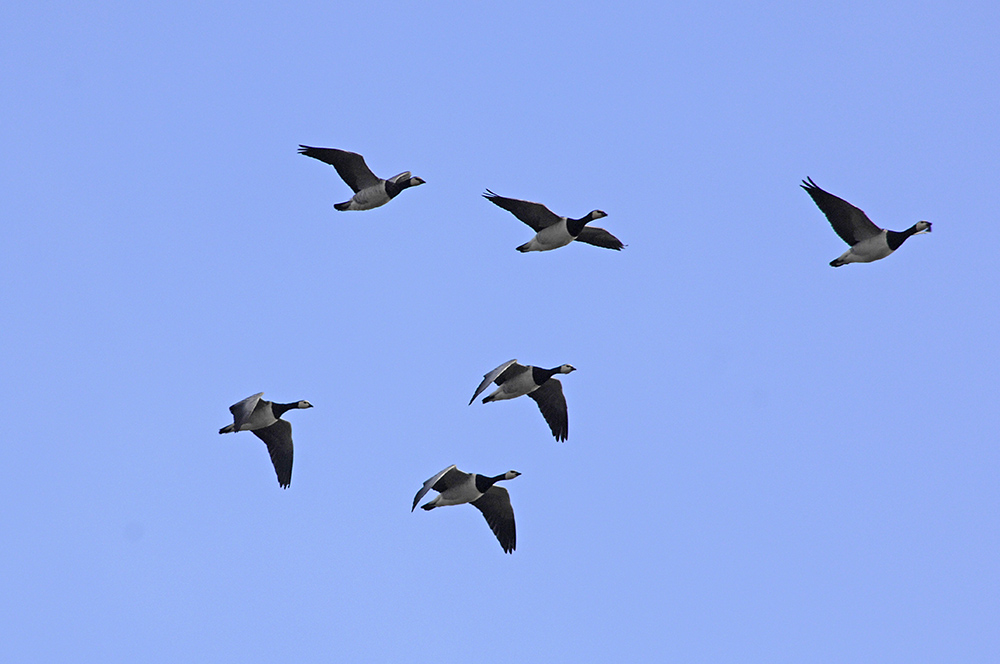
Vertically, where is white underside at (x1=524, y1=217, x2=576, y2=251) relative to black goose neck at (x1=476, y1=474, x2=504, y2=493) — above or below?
above

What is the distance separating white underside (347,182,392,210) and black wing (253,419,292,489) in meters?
4.22

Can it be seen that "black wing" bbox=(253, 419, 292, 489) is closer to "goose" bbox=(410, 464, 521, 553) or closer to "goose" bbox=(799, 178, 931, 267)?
"goose" bbox=(410, 464, 521, 553)

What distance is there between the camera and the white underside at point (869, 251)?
2192 centimetres

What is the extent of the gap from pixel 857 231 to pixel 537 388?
20.4 feet

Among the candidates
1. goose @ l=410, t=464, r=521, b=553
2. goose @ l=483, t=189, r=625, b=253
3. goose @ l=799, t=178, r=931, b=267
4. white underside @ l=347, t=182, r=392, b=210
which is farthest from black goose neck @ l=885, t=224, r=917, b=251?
white underside @ l=347, t=182, r=392, b=210

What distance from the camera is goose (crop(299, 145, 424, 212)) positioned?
2281 centimetres

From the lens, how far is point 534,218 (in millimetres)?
22719

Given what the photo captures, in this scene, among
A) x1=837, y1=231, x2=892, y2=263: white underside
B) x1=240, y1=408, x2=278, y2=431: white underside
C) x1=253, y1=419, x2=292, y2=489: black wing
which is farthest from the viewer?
x1=253, y1=419, x2=292, y2=489: black wing

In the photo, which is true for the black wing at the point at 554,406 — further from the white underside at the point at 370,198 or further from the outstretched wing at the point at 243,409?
the outstretched wing at the point at 243,409

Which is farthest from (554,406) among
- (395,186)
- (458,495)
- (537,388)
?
(395,186)

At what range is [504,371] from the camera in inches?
845

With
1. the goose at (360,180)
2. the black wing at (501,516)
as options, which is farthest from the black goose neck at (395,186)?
the black wing at (501,516)

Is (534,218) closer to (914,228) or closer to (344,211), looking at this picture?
(344,211)

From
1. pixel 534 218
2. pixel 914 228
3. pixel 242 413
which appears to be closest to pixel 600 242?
pixel 534 218
